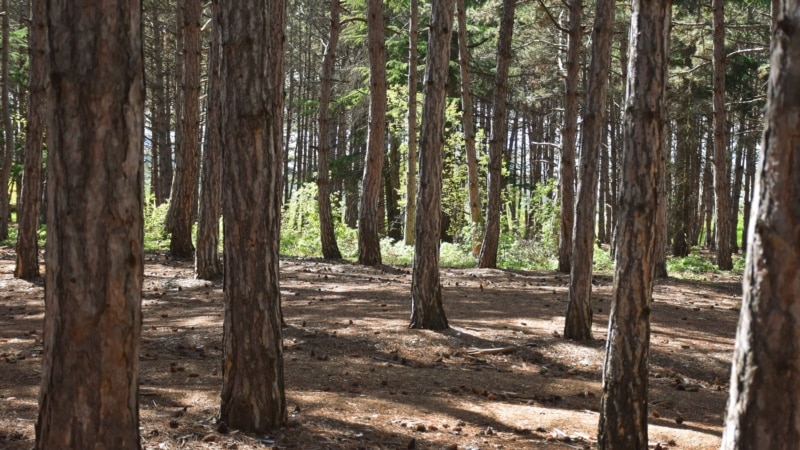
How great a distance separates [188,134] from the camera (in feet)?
52.2

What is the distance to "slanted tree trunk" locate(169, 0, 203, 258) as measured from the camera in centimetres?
1560

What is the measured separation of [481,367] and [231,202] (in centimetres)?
436

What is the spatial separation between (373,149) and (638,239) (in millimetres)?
11677

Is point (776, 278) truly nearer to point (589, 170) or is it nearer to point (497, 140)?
point (589, 170)

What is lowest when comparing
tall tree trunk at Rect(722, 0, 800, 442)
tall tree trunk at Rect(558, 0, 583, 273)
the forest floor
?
the forest floor

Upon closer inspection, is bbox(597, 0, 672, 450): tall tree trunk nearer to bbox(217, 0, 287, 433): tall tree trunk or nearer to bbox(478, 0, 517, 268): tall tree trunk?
bbox(217, 0, 287, 433): tall tree trunk

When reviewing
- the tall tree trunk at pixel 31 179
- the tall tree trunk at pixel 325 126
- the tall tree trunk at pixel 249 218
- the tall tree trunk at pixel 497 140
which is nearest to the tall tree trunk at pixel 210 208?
the tall tree trunk at pixel 31 179

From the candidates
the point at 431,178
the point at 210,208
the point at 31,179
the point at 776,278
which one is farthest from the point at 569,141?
the point at 776,278

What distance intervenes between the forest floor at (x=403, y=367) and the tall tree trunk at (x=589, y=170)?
64 cm

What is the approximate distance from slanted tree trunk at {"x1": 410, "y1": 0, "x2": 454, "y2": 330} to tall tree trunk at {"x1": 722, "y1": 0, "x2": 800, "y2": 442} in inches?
258

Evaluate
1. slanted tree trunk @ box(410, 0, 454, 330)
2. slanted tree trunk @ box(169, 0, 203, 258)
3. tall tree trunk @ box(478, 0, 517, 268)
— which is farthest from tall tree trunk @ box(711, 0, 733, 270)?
slanted tree trunk @ box(169, 0, 203, 258)

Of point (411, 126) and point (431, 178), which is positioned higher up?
point (411, 126)

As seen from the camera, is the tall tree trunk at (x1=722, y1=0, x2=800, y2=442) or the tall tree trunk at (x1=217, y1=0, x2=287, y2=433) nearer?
the tall tree trunk at (x1=722, y1=0, x2=800, y2=442)

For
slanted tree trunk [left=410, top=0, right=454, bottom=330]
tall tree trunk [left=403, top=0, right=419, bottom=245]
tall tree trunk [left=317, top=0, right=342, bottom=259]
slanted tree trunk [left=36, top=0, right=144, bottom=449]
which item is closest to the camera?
slanted tree trunk [left=36, top=0, right=144, bottom=449]
